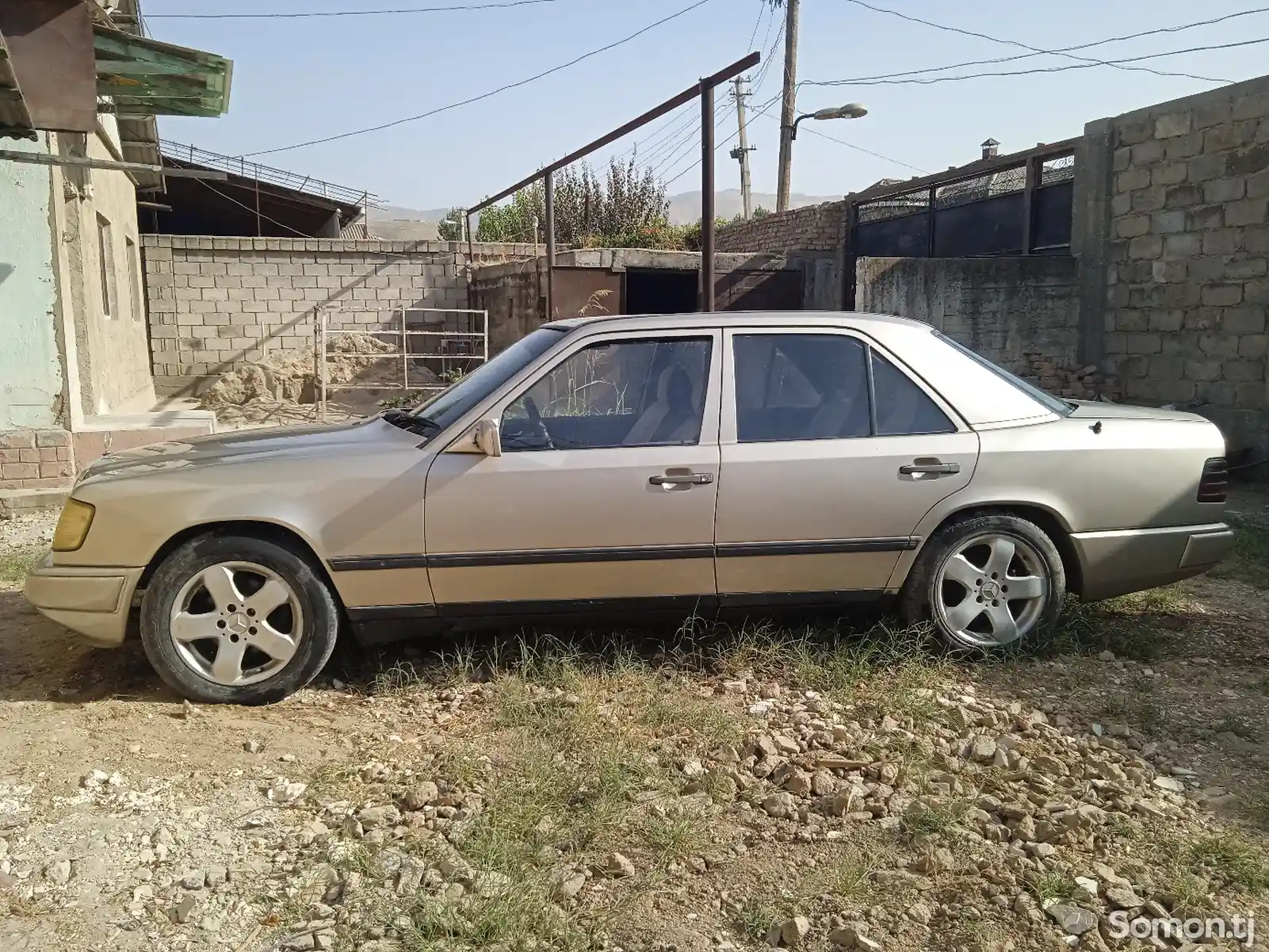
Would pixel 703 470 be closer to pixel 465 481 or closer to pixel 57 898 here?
pixel 465 481

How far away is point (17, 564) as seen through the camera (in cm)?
593

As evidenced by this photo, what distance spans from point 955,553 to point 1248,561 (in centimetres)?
302

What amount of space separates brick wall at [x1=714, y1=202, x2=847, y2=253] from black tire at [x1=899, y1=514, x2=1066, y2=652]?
1298cm

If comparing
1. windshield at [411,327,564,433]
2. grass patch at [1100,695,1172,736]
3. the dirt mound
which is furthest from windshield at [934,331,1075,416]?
the dirt mound

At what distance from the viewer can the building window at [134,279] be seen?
44.5ft

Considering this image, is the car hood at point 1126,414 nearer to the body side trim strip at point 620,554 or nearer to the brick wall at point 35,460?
the body side trim strip at point 620,554

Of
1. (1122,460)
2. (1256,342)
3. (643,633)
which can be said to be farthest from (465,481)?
(1256,342)

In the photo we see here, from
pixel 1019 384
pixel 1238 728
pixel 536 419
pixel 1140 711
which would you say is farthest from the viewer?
pixel 1019 384

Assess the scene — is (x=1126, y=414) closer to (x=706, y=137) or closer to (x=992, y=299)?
(x=706, y=137)

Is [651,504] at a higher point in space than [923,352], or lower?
lower

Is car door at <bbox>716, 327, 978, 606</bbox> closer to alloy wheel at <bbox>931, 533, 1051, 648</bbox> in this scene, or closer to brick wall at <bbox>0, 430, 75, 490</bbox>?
alloy wheel at <bbox>931, 533, 1051, 648</bbox>

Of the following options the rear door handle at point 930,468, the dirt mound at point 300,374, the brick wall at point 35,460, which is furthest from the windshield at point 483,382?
the dirt mound at point 300,374

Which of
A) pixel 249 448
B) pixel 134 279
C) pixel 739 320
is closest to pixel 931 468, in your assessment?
pixel 739 320

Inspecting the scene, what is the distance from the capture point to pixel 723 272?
49.4 feet
